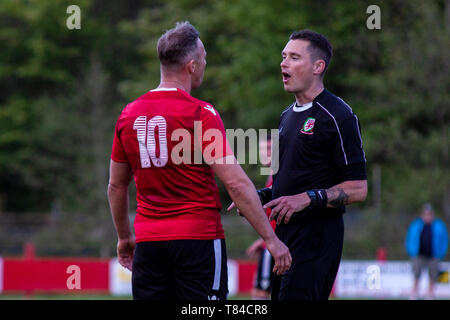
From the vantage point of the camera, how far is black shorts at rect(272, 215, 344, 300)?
214 inches

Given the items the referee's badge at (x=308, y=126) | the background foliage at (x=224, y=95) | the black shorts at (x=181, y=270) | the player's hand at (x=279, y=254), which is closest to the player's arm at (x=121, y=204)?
the black shorts at (x=181, y=270)

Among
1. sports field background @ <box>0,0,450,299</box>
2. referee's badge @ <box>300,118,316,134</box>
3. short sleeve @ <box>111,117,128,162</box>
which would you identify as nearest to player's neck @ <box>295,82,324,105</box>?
referee's badge @ <box>300,118,316,134</box>

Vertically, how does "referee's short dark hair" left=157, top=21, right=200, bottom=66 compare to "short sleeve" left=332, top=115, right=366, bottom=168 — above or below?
above

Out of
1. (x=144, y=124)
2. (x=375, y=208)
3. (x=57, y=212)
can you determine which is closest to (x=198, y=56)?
(x=144, y=124)

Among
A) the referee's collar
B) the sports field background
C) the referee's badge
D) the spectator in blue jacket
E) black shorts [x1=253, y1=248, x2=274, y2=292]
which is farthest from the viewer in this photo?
the sports field background

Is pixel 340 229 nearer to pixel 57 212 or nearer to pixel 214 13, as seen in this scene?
pixel 57 212

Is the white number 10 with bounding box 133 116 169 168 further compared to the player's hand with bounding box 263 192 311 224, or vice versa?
the player's hand with bounding box 263 192 311 224

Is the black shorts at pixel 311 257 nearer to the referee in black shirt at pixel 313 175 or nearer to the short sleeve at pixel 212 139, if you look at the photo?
the referee in black shirt at pixel 313 175

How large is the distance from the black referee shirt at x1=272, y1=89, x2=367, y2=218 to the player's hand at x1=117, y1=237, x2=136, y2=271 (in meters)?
1.11

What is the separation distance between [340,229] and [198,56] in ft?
5.39

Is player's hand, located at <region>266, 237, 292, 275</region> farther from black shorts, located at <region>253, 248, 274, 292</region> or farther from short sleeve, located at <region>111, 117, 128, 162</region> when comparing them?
black shorts, located at <region>253, 248, 274, 292</region>

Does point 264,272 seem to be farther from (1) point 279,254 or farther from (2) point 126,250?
(1) point 279,254

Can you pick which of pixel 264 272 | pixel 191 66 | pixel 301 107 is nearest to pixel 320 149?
pixel 301 107

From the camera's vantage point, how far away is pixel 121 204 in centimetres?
540
